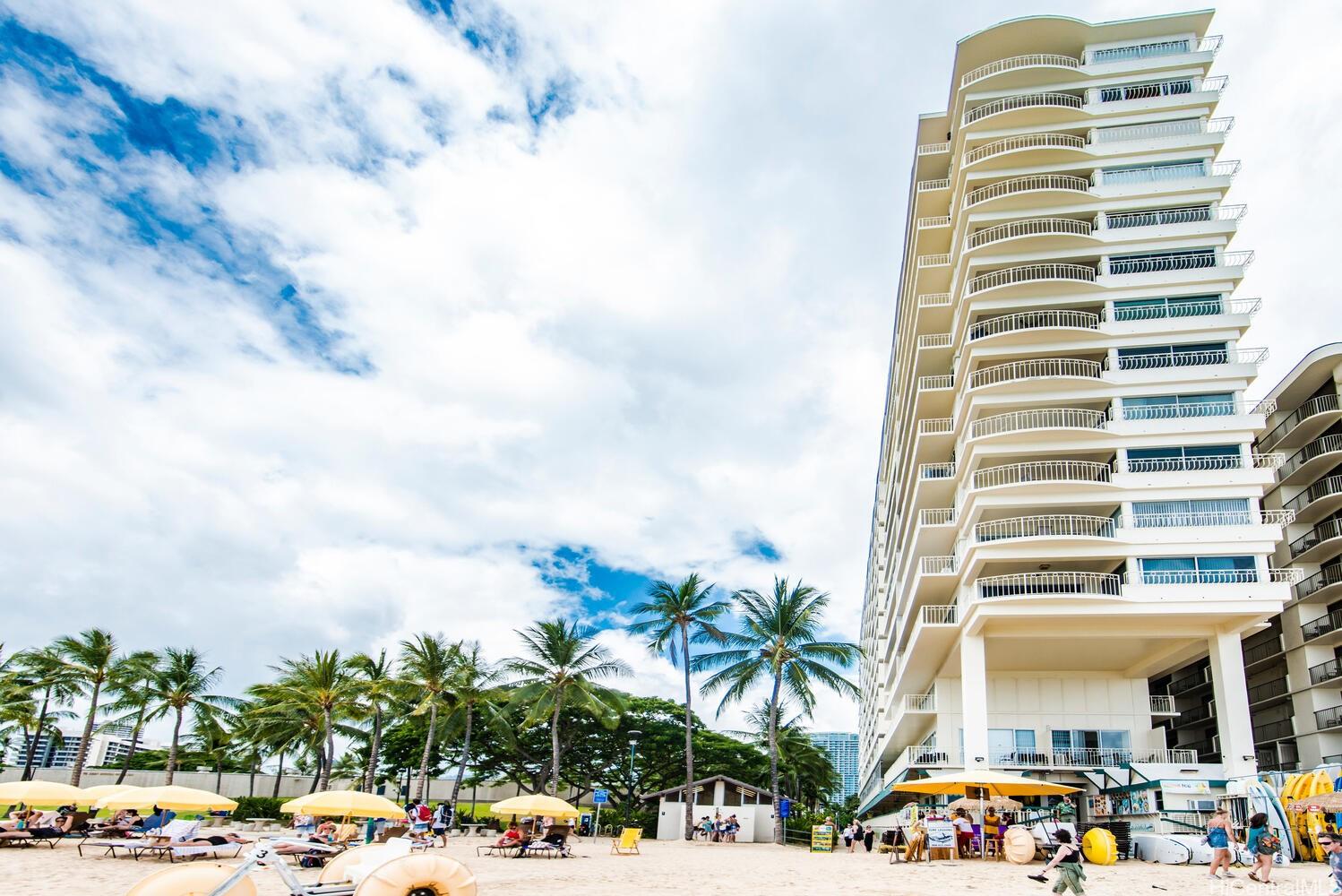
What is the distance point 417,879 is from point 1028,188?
114 feet

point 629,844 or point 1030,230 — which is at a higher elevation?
point 1030,230

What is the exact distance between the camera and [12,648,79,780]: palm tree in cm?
4741

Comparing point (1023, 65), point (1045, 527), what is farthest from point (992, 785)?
point (1023, 65)

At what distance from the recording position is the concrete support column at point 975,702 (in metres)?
30.5

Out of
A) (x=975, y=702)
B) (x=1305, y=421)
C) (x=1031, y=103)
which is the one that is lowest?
(x=975, y=702)

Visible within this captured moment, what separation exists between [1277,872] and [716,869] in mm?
11103

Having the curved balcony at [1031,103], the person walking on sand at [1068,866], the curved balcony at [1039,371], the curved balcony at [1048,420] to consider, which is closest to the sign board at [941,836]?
the person walking on sand at [1068,866]

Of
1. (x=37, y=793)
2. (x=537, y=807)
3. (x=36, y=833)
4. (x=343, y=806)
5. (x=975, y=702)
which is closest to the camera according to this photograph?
(x=36, y=833)

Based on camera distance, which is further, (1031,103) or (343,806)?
(1031,103)

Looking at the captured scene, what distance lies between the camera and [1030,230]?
116 feet

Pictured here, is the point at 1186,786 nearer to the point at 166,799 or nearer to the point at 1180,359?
the point at 1180,359

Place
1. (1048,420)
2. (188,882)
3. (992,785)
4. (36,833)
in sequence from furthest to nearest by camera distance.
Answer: (1048,420) < (992,785) < (36,833) < (188,882)

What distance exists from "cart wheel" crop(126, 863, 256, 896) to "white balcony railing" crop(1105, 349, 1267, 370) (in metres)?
32.5

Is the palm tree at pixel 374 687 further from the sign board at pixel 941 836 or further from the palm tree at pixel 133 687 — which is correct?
the sign board at pixel 941 836
